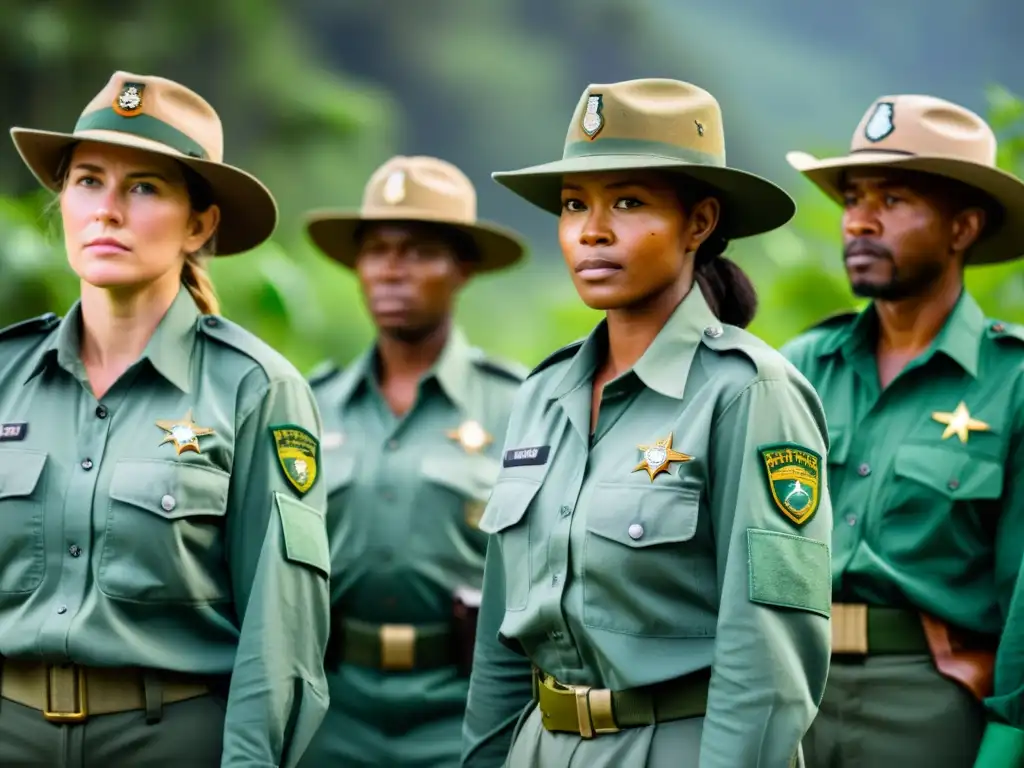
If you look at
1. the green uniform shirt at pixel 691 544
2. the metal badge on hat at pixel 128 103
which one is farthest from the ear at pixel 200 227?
the green uniform shirt at pixel 691 544

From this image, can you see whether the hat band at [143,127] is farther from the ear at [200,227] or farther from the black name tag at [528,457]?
the black name tag at [528,457]

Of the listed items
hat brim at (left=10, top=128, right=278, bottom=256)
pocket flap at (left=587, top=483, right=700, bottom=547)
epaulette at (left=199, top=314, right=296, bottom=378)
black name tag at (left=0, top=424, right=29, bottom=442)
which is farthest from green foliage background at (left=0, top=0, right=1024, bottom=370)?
pocket flap at (left=587, top=483, right=700, bottom=547)

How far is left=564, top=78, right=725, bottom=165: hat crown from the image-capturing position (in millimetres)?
3756

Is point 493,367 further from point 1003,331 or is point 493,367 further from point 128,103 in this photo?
point 128,103

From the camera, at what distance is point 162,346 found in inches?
163

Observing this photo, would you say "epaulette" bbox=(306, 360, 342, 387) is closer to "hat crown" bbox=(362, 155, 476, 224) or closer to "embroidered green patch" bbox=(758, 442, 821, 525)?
"hat crown" bbox=(362, 155, 476, 224)

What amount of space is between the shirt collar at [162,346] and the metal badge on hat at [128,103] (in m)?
0.45

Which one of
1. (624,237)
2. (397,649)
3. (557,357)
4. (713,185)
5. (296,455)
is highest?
(713,185)

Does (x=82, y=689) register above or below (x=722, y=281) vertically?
below

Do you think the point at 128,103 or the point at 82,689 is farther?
the point at 128,103

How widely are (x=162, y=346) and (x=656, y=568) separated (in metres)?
1.34

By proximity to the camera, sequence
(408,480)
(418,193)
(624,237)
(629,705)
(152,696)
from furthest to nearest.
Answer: (418,193) < (408,480) < (152,696) < (624,237) < (629,705)

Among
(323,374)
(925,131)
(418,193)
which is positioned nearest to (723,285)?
(925,131)

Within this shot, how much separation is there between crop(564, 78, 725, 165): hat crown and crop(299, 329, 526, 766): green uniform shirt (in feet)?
7.91
